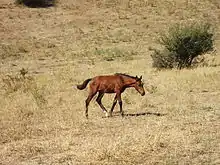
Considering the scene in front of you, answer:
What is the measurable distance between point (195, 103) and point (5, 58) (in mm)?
22005

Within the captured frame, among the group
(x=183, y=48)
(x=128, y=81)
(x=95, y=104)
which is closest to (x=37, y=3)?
(x=183, y=48)

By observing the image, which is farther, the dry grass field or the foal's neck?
the foal's neck

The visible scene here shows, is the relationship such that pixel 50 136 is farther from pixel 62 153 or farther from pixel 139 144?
pixel 139 144

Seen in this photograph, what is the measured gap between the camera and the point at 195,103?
50.9ft

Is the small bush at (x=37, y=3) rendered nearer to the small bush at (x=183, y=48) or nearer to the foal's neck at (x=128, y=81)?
the small bush at (x=183, y=48)

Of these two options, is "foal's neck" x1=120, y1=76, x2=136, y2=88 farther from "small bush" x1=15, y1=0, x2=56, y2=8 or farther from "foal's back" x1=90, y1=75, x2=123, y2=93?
"small bush" x1=15, y1=0, x2=56, y2=8

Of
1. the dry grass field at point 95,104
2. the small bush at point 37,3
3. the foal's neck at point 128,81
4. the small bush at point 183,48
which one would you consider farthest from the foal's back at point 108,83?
the small bush at point 37,3

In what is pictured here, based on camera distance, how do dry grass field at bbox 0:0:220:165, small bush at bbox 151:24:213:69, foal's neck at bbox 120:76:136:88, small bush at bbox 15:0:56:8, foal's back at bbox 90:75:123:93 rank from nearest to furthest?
dry grass field at bbox 0:0:220:165, foal's back at bbox 90:75:123:93, foal's neck at bbox 120:76:136:88, small bush at bbox 151:24:213:69, small bush at bbox 15:0:56:8

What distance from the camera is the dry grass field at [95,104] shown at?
953 centimetres

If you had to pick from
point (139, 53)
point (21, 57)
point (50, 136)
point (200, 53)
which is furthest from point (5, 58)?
point (50, 136)

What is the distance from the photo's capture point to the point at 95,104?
16.0 m

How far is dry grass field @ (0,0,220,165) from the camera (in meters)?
9.53

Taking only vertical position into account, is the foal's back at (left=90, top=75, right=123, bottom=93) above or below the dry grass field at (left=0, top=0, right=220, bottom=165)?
above

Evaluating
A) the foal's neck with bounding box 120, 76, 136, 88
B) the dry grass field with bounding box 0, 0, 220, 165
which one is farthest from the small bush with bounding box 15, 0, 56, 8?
the foal's neck with bounding box 120, 76, 136, 88
